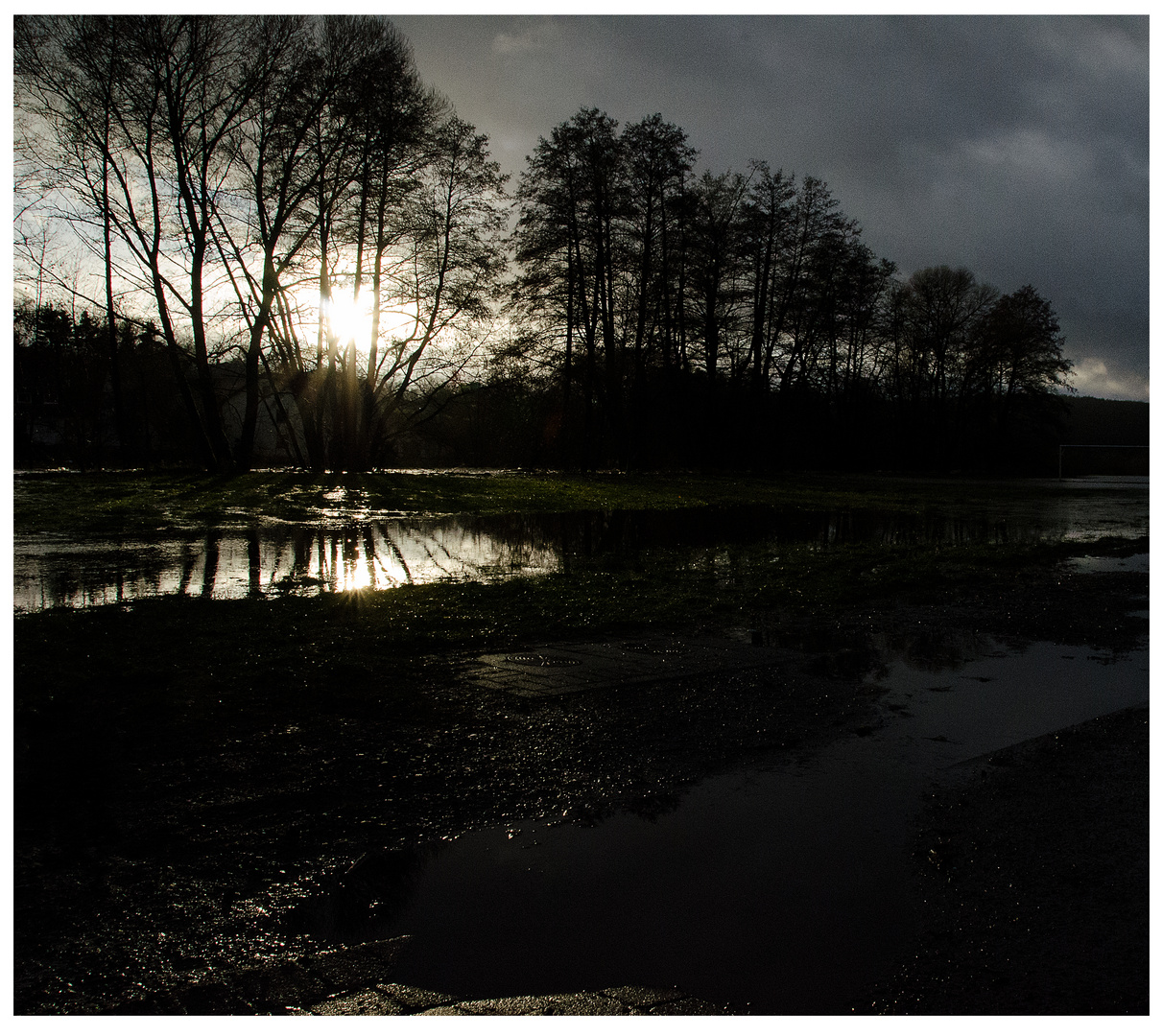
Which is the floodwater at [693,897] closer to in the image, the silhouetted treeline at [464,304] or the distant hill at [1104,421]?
the silhouetted treeline at [464,304]

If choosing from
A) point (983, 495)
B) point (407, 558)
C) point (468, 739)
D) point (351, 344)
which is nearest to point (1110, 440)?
point (983, 495)

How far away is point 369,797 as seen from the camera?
3494 mm

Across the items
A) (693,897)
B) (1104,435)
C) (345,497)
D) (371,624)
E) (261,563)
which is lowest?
(693,897)

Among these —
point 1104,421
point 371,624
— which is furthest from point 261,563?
point 1104,421

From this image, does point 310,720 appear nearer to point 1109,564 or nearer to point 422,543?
point 422,543

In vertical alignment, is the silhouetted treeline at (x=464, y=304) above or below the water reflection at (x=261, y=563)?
above

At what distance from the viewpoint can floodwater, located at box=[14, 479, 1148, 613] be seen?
8.21 m

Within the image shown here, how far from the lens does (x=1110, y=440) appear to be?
6197 centimetres

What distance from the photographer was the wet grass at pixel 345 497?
46.1 ft

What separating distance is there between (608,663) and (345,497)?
14526 millimetres

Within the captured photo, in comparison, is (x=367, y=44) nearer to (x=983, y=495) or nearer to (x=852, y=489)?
(x=852, y=489)

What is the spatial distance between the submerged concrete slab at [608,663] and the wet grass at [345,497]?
8478 millimetres

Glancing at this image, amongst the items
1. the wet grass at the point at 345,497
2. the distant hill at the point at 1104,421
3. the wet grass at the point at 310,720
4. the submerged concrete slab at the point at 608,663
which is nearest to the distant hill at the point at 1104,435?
the distant hill at the point at 1104,421

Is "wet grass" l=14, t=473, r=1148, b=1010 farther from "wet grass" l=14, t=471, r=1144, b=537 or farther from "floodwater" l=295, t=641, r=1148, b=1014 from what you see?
"wet grass" l=14, t=471, r=1144, b=537
